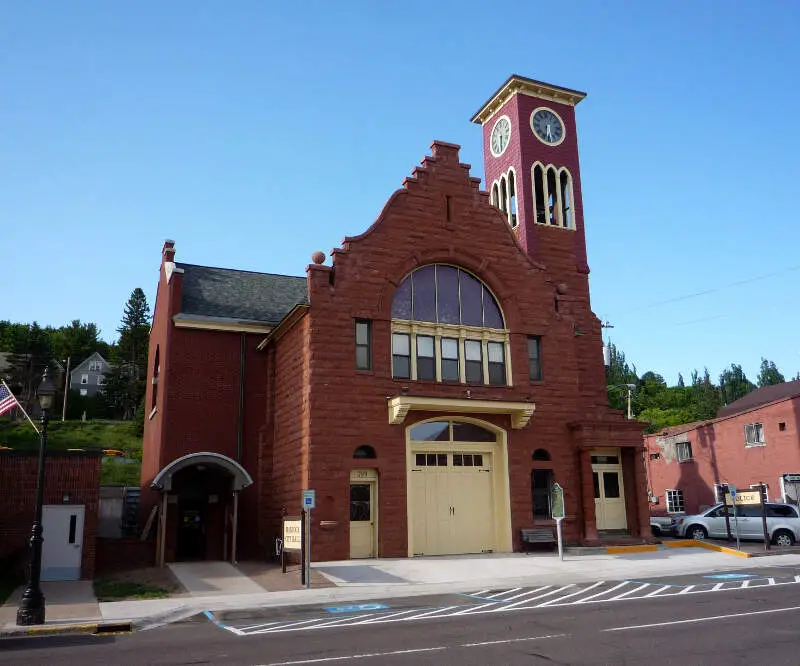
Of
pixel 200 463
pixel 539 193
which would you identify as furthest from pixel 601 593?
pixel 539 193

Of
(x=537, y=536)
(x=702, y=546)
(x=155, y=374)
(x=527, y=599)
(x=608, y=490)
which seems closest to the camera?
(x=527, y=599)

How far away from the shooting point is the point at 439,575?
2072 cm

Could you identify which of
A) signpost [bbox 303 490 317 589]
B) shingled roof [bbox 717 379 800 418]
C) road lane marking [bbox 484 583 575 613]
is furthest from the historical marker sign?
shingled roof [bbox 717 379 800 418]

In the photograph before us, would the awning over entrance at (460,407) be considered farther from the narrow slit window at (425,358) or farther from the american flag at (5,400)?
the american flag at (5,400)

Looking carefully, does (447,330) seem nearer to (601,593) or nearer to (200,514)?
(200,514)

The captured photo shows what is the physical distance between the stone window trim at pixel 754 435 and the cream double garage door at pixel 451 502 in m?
21.8

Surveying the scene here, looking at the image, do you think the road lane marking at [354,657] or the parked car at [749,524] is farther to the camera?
the parked car at [749,524]

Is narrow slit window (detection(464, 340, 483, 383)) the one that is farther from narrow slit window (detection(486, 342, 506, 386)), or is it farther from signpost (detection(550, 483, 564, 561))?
signpost (detection(550, 483, 564, 561))

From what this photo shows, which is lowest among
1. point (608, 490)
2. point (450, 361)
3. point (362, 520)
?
point (362, 520)

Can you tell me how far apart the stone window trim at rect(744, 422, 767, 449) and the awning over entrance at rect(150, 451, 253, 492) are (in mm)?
29344

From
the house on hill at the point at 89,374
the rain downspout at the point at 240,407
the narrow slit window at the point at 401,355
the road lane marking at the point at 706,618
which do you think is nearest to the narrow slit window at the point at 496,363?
Answer: the narrow slit window at the point at 401,355

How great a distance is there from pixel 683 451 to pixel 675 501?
130 inches

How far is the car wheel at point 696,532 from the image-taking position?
104 ft

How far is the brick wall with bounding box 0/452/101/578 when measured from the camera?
2164 cm
